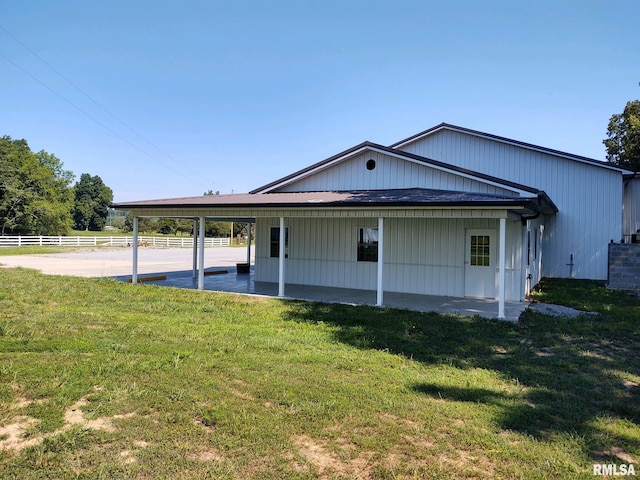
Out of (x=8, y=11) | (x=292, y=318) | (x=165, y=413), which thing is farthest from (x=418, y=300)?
(x=8, y=11)

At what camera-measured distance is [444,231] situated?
12812 mm

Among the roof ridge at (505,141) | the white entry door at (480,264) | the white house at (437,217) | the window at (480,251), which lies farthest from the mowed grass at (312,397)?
the roof ridge at (505,141)

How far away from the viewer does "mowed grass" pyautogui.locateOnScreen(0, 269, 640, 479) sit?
3.33 meters

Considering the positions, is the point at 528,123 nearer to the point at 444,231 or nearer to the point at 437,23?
the point at 437,23

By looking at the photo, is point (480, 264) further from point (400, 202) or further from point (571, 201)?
point (571, 201)

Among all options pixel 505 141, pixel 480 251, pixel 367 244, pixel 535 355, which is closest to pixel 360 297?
pixel 367 244

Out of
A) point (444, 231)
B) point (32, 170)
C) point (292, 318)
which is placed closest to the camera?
point (292, 318)

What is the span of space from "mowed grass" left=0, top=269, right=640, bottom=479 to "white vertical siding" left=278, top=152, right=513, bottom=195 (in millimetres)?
5344

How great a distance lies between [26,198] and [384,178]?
4895 centimetres

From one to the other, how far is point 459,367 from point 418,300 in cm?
587

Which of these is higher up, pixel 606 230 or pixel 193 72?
pixel 193 72

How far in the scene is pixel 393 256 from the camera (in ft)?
44.4

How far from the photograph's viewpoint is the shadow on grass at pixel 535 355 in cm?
422

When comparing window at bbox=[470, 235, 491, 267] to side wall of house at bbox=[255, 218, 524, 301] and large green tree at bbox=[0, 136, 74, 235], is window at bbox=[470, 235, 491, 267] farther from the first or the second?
large green tree at bbox=[0, 136, 74, 235]
